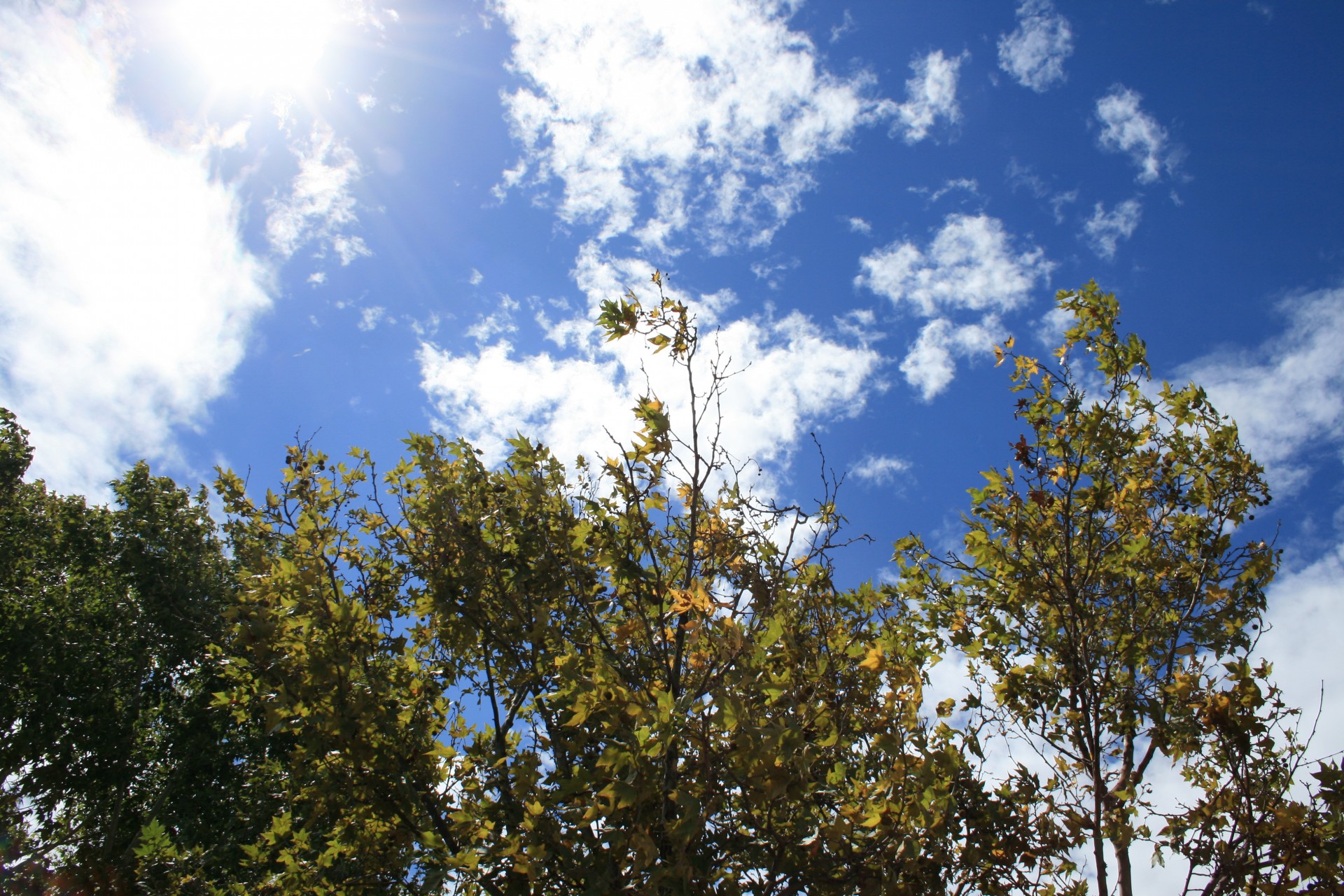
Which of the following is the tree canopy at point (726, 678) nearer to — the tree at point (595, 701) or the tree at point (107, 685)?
the tree at point (595, 701)

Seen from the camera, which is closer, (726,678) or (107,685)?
(726,678)

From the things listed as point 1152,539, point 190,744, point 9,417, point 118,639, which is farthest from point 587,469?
point 9,417

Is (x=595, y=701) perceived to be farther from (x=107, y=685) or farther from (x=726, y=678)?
(x=107, y=685)

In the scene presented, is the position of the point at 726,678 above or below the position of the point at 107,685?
below

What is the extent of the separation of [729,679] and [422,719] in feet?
7.82

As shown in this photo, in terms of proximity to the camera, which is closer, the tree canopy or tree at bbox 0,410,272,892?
the tree canopy

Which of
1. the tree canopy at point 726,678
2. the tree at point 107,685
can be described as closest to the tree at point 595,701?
the tree canopy at point 726,678

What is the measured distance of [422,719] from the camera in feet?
15.4

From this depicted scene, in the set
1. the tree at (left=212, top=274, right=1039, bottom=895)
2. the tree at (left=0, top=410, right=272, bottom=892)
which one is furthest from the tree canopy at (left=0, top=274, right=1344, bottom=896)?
the tree at (left=0, top=410, right=272, bottom=892)

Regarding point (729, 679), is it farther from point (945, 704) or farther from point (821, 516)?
point (945, 704)

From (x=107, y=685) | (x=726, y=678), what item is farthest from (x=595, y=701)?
(x=107, y=685)

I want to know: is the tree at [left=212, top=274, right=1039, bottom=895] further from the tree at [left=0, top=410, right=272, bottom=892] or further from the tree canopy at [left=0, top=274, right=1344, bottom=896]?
the tree at [left=0, top=410, right=272, bottom=892]

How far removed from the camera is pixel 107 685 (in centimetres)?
1357

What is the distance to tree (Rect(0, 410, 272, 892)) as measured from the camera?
12719mm
